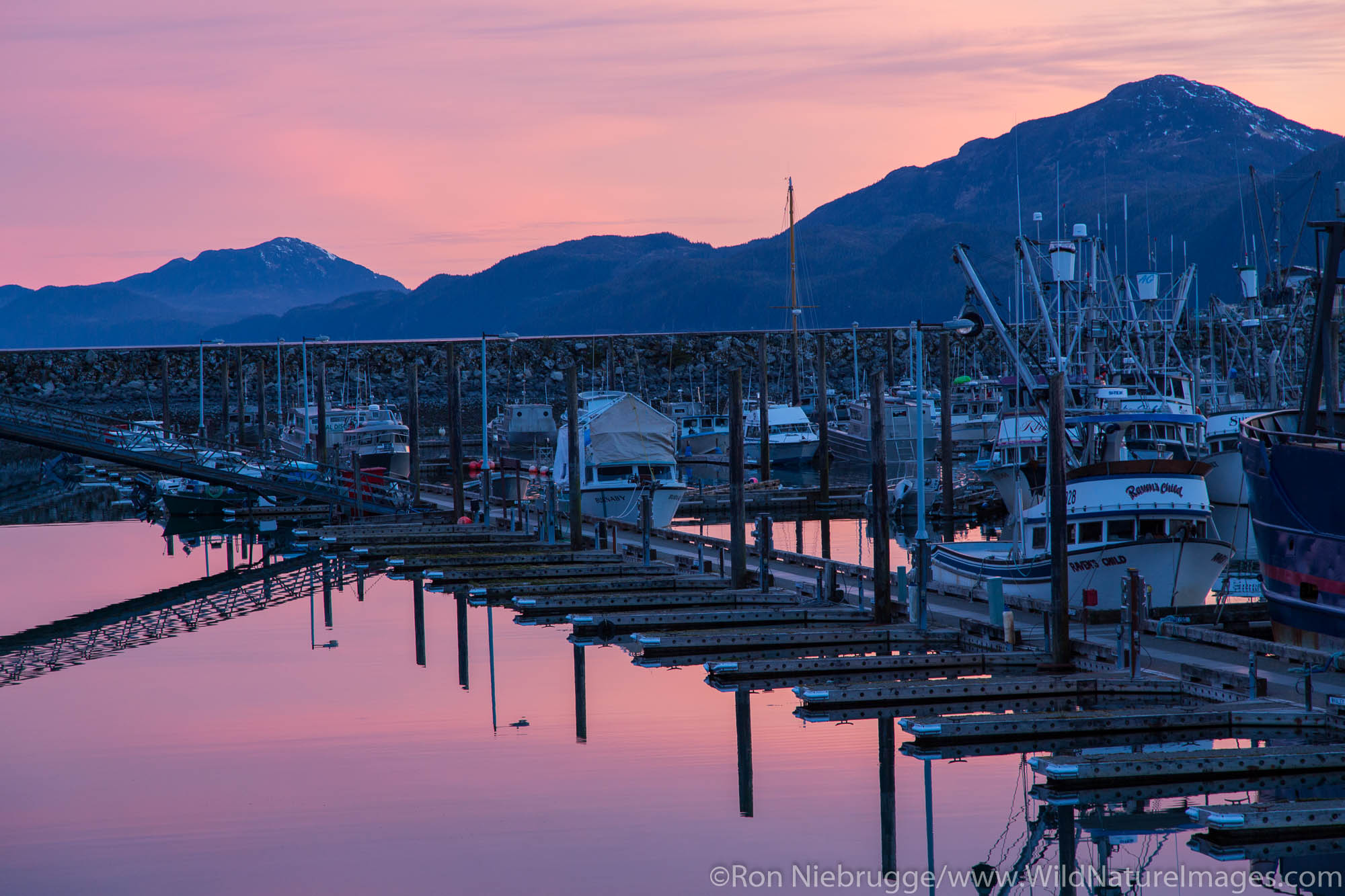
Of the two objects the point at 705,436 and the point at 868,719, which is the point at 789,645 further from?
the point at 705,436

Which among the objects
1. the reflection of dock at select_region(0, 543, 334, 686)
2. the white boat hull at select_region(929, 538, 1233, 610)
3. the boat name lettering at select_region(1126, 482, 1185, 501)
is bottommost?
the reflection of dock at select_region(0, 543, 334, 686)

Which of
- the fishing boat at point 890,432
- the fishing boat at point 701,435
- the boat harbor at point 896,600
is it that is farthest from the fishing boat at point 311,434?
the fishing boat at point 890,432

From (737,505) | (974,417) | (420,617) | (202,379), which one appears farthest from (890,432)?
(420,617)

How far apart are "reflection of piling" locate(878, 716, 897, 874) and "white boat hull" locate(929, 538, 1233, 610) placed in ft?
22.8

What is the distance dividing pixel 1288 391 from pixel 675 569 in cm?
4322

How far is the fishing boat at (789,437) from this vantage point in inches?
2972

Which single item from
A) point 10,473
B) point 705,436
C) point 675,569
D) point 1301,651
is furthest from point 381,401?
point 1301,651

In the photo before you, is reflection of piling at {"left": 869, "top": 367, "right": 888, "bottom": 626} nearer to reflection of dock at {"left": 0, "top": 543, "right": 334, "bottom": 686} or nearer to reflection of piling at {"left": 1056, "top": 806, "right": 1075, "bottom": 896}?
reflection of piling at {"left": 1056, "top": 806, "right": 1075, "bottom": 896}

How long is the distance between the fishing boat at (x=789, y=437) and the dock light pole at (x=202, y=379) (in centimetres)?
2631

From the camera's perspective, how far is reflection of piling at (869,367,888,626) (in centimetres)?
2528

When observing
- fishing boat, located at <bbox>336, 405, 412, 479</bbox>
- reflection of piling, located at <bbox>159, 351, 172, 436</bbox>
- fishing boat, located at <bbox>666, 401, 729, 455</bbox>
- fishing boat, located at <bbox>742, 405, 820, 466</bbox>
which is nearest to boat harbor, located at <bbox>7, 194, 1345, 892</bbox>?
fishing boat, located at <bbox>336, 405, 412, 479</bbox>

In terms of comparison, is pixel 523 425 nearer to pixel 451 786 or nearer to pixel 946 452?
pixel 946 452

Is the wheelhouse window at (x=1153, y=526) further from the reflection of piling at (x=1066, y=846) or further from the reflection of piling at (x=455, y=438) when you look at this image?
the reflection of piling at (x=455, y=438)

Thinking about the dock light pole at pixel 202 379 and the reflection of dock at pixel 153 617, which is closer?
the reflection of dock at pixel 153 617
